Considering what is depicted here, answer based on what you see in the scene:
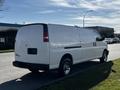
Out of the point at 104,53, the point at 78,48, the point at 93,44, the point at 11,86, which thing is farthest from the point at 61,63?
the point at 104,53

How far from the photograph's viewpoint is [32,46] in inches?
399

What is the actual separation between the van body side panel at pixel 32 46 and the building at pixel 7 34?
31203mm

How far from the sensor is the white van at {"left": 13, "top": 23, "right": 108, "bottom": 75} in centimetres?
981

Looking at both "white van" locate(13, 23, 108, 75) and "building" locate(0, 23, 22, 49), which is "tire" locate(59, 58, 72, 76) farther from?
"building" locate(0, 23, 22, 49)

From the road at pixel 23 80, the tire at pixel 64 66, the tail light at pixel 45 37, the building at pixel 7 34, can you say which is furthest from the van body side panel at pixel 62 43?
the building at pixel 7 34

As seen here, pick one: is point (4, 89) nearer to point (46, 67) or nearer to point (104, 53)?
point (46, 67)

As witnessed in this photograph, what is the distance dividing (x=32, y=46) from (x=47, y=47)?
0.71 meters

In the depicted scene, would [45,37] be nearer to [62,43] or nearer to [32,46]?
[32,46]

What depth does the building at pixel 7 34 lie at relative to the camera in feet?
137

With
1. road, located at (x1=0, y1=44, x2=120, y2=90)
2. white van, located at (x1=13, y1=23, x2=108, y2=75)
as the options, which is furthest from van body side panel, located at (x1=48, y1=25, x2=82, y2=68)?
road, located at (x1=0, y1=44, x2=120, y2=90)

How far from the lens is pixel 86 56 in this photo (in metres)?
13.0

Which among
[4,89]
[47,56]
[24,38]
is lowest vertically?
[4,89]

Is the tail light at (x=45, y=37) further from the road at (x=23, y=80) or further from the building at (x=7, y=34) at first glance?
the building at (x=7, y=34)

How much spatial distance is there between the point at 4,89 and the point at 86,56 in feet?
18.5
